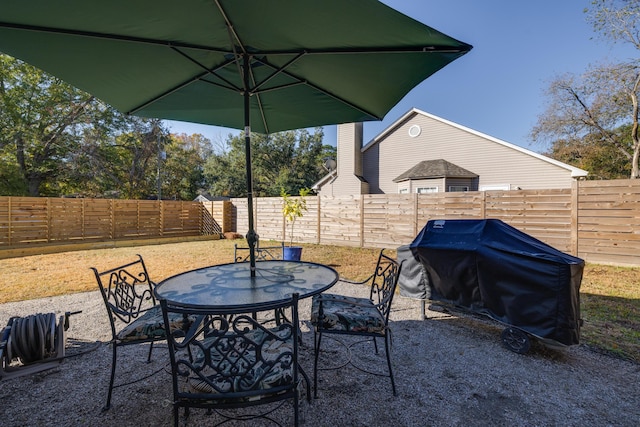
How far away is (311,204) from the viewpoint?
943 centimetres

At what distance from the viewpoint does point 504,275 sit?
8.59 ft

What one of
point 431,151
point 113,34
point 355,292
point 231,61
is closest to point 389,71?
point 231,61

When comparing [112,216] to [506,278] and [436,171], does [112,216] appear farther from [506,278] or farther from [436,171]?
[436,171]

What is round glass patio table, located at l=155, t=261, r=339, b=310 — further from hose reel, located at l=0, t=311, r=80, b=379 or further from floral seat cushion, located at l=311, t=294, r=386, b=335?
hose reel, located at l=0, t=311, r=80, b=379

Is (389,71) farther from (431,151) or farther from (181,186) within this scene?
(181,186)

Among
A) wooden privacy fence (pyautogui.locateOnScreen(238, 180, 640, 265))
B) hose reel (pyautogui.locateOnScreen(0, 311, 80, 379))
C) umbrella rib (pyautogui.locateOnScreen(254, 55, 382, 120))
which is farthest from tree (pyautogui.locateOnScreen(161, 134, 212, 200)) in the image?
umbrella rib (pyautogui.locateOnScreen(254, 55, 382, 120))

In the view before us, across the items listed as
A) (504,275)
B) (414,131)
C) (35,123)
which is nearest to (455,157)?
(414,131)

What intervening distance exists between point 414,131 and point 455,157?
2117 mm

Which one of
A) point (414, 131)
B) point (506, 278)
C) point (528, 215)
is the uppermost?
point (414, 131)

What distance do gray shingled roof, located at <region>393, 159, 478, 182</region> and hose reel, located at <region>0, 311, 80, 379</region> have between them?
11.2 m

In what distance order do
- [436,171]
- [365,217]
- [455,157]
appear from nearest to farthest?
1. [365,217]
2. [436,171]
3. [455,157]

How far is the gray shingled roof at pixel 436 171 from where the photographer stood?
36.2ft

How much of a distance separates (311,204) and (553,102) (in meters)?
14.6

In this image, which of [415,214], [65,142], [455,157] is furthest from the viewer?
[65,142]
